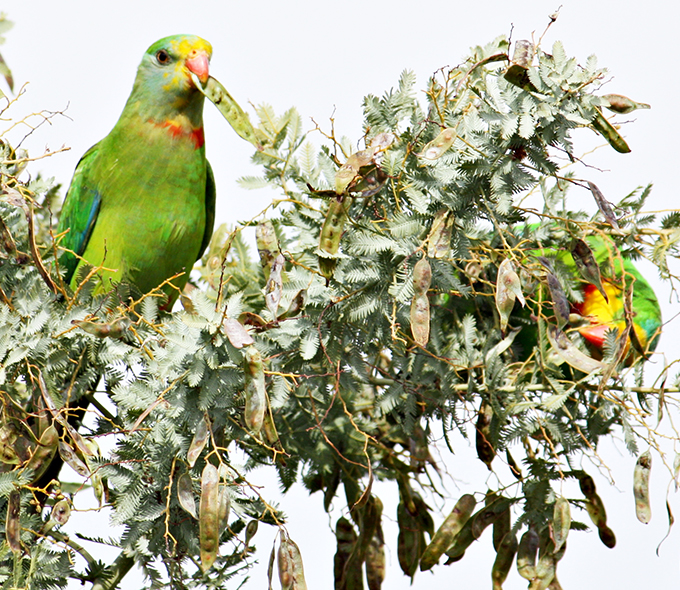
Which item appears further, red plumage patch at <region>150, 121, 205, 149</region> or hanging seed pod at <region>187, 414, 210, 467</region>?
red plumage patch at <region>150, 121, 205, 149</region>

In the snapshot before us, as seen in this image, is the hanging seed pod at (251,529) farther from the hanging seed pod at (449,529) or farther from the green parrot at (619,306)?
the green parrot at (619,306)

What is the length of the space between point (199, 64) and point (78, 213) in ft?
1.77

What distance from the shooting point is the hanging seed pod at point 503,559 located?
5.08 feet

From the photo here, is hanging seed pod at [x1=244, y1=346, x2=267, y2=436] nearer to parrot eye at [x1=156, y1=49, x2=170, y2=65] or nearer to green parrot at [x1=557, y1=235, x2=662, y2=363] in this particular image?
green parrot at [x1=557, y1=235, x2=662, y2=363]

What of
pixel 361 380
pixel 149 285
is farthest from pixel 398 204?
pixel 149 285

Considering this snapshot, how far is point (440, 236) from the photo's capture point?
126 centimetres

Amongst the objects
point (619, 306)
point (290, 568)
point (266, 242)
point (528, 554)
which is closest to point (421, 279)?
point (266, 242)

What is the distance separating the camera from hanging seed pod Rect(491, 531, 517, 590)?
5.08ft

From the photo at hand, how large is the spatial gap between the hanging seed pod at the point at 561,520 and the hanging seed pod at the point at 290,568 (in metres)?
0.49

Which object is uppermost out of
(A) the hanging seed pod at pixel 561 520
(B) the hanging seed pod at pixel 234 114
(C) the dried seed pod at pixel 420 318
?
(B) the hanging seed pod at pixel 234 114

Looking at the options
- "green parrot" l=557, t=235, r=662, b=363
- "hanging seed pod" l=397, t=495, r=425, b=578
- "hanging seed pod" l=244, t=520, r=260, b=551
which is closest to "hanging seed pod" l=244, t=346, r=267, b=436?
"hanging seed pod" l=244, t=520, r=260, b=551

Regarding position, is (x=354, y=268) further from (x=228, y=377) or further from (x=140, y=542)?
(x=140, y=542)

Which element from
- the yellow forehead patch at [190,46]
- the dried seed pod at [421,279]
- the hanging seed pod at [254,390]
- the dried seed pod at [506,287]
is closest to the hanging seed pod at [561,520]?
the dried seed pod at [506,287]

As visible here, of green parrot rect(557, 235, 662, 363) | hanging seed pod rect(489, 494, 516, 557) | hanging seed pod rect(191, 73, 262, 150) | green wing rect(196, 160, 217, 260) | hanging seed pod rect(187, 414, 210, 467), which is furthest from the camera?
green wing rect(196, 160, 217, 260)
